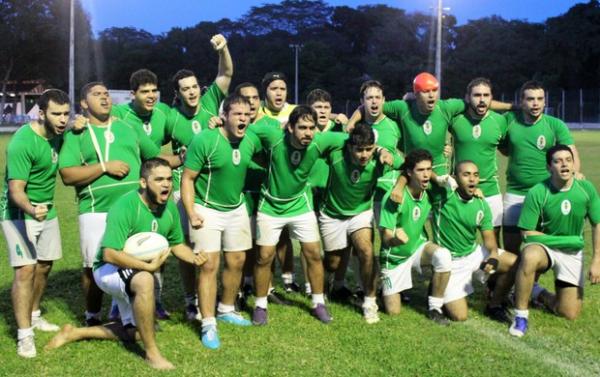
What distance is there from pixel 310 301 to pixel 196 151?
227 centimetres

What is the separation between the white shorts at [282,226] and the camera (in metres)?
6.43

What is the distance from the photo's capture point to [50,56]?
65750 millimetres

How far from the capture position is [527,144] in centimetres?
696

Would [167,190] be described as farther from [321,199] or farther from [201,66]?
[201,66]

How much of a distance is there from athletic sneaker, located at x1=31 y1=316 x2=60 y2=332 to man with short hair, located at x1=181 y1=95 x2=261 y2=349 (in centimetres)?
148

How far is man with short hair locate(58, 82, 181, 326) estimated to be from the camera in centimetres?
579

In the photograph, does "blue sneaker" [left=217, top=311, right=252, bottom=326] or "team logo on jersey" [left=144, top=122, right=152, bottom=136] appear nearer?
"blue sneaker" [left=217, top=311, right=252, bottom=326]

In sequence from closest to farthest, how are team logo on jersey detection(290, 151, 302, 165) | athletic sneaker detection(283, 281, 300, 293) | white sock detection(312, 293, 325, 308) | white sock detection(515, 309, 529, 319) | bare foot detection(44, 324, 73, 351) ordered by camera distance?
bare foot detection(44, 324, 73, 351), white sock detection(515, 309, 529, 319), team logo on jersey detection(290, 151, 302, 165), white sock detection(312, 293, 325, 308), athletic sneaker detection(283, 281, 300, 293)

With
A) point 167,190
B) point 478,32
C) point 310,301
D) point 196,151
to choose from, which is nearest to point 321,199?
point 310,301

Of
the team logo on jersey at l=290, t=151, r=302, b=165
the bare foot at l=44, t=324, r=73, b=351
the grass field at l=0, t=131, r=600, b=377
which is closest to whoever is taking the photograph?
the grass field at l=0, t=131, r=600, b=377

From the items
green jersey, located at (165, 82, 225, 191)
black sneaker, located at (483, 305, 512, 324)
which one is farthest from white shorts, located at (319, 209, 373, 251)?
green jersey, located at (165, 82, 225, 191)

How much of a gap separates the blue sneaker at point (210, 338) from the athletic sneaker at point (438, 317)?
2.12 metres

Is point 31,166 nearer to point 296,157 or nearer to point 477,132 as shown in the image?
point 296,157

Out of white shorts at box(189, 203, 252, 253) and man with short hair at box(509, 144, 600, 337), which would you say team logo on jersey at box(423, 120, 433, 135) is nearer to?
man with short hair at box(509, 144, 600, 337)
